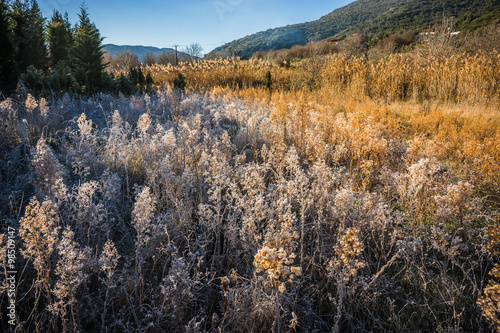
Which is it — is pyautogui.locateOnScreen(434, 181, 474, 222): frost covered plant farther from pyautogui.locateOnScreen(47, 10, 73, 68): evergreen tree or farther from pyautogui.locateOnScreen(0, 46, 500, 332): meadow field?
pyautogui.locateOnScreen(47, 10, 73, 68): evergreen tree

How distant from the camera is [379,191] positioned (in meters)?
3.17

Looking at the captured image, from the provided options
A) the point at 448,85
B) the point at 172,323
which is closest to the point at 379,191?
the point at 172,323

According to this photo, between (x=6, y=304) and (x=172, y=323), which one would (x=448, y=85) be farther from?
(x=6, y=304)

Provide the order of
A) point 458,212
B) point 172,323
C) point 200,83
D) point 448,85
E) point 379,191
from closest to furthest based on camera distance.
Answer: point 172,323 → point 458,212 → point 379,191 → point 448,85 → point 200,83

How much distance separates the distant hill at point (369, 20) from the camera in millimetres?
40781

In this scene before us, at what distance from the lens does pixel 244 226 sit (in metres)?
1.93

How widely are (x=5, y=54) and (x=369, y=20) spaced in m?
73.8

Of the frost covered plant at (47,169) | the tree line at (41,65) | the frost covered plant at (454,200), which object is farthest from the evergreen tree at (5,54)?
the frost covered plant at (454,200)

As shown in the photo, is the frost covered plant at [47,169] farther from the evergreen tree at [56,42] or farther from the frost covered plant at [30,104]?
the evergreen tree at [56,42]

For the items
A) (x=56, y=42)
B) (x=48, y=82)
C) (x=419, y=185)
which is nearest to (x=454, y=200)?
(x=419, y=185)

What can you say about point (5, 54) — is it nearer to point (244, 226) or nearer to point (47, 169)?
point (47, 169)

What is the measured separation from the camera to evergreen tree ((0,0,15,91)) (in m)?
5.98

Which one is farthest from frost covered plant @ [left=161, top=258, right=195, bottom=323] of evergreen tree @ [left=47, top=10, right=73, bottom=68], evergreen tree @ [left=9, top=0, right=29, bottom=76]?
evergreen tree @ [left=47, top=10, right=73, bottom=68]

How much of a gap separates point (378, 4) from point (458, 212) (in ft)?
325
